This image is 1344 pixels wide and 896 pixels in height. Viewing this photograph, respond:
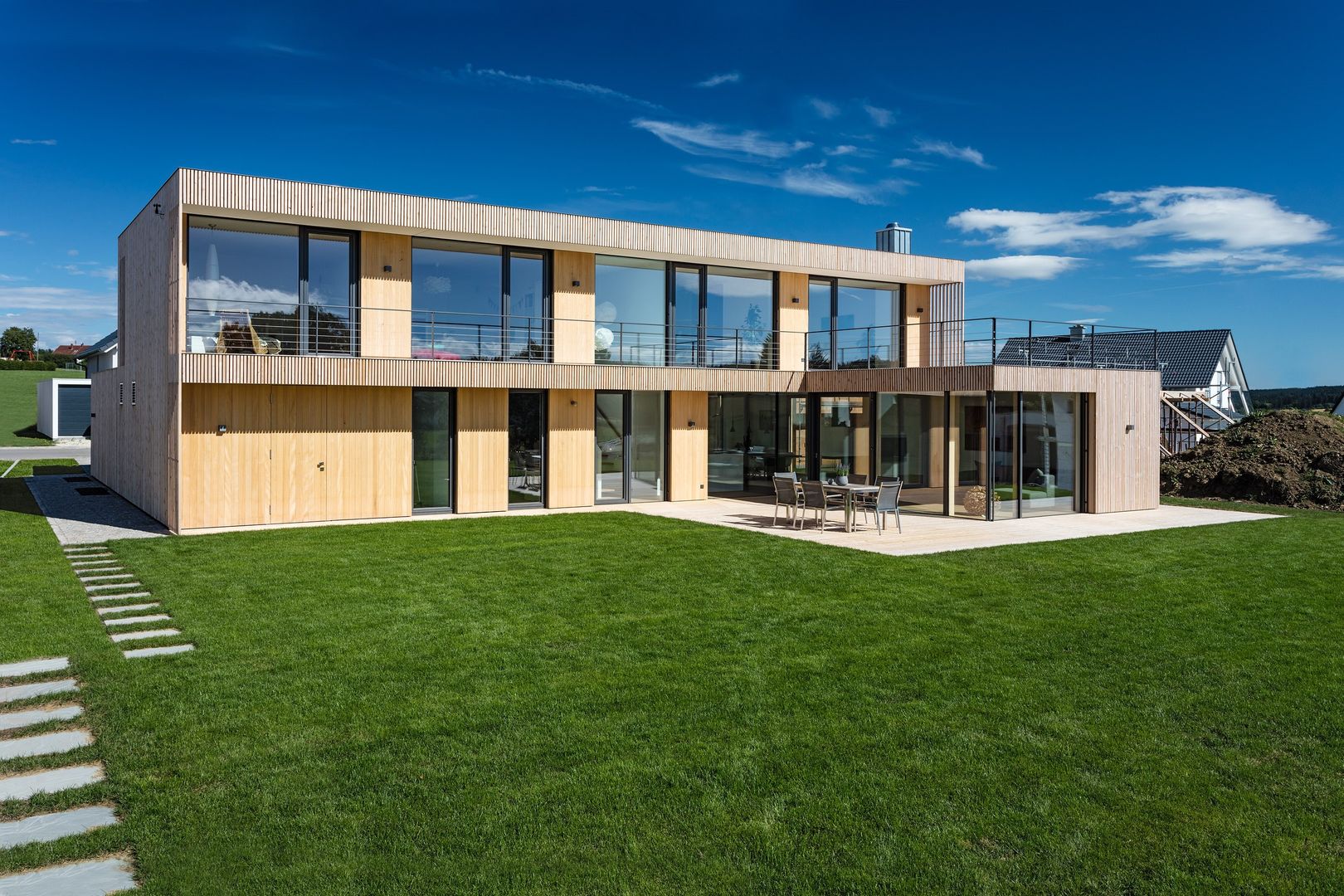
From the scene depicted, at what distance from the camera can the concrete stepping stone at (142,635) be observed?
7.16 metres

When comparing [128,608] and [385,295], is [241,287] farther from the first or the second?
[128,608]

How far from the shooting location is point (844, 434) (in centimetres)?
1842

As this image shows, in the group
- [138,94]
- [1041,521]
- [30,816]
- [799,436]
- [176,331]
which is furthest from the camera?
[138,94]

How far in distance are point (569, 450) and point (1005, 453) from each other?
8086mm

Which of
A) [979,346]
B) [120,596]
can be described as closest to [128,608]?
[120,596]

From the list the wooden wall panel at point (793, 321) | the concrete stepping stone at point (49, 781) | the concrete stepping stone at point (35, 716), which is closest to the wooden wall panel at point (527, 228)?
the wooden wall panel at point (793, 321)

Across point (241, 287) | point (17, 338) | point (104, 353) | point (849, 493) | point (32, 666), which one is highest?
point (17, 338)

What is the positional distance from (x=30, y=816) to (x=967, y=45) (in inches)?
940

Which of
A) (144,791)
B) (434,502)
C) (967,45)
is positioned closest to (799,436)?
(434,502)

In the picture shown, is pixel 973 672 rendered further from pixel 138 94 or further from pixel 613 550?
pixel 138 94

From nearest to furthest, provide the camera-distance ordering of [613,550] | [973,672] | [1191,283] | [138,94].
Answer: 1. [973,672]
2. [613,550]
3. [138,94]
4. [1191,283]

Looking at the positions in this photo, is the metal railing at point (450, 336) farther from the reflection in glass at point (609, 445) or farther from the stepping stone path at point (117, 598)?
the stepping stone path at point (117, 598)

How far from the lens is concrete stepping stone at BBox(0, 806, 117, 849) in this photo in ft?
12.5

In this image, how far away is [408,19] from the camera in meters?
19.9
